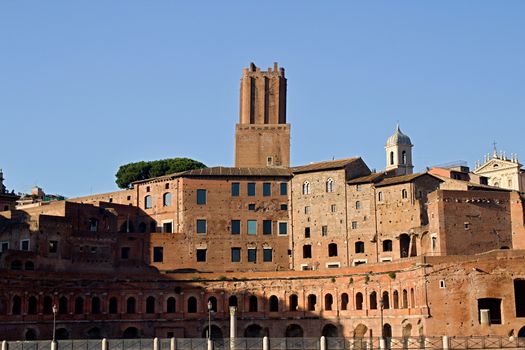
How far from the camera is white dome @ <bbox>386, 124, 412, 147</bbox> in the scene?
310 ft

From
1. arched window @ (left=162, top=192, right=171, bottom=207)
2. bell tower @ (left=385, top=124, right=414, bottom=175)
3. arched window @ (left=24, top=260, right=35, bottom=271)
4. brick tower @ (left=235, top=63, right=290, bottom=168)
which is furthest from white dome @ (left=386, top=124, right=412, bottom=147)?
arched window @ (left=24, top=260, right=35, bottom=271)

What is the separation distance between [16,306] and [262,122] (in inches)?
1258

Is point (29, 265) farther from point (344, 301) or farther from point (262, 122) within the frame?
point (262, 122)

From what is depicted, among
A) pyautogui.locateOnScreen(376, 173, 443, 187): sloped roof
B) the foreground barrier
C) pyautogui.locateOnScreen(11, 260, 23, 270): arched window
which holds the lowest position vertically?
the foreground barrier

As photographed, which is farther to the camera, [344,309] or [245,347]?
[344,309]

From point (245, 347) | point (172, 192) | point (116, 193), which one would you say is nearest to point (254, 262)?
point (172, 192)

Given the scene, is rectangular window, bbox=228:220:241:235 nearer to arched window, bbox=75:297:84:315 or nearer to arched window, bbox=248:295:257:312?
arched window, bbox=248:295:257:312

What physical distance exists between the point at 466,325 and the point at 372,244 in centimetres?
1462

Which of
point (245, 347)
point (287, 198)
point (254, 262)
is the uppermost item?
point (287, 198)

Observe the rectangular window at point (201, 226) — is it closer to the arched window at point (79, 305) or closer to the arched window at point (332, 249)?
the arched window at point (332, 249)

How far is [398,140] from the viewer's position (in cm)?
9456

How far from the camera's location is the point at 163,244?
74.8 metres

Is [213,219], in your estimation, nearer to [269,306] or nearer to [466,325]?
[269,306]

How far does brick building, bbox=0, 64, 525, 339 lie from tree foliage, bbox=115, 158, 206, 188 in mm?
17257
